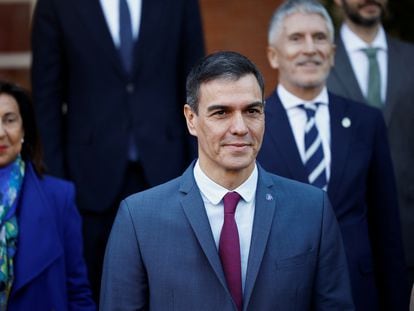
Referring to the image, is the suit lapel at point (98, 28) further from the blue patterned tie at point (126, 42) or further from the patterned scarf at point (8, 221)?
the patterned scarf at point (8, 221)

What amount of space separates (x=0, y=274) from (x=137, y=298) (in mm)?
1019

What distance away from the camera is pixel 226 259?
12.4 ft

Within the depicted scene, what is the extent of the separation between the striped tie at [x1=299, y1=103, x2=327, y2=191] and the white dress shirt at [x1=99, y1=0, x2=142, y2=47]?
4.04 ft

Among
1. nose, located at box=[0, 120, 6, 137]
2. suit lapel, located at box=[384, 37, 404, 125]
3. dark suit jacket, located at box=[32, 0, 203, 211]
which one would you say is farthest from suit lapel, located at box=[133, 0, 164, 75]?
suit lapel, located at box=[384, 37, 404, 125]

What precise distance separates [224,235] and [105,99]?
2.07 metres

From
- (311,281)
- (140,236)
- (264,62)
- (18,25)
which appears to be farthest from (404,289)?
(18,25)

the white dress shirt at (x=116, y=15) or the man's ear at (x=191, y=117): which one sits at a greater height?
the white dress shirt at (x=116, y=15)

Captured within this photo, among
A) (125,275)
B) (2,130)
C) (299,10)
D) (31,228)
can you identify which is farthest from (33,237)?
(299,10)

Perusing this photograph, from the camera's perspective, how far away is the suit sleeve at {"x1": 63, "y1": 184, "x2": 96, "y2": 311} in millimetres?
4867

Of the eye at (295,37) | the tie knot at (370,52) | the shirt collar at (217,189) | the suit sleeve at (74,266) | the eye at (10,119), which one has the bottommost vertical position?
the suit sleeve at (74,266)

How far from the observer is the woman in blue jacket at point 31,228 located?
15.3 feet

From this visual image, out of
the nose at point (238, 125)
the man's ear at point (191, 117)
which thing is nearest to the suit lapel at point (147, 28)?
the man's ear at point (191, 117)

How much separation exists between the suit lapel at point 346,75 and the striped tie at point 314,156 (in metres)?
0.64

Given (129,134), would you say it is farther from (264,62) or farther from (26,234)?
(264,62)
